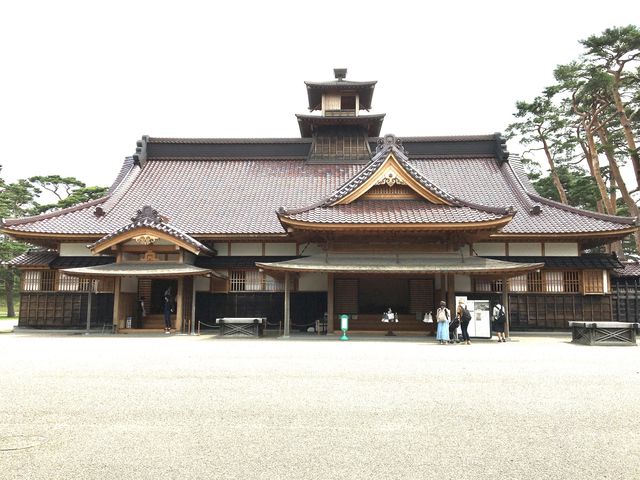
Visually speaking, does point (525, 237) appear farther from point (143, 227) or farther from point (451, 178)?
point (143, 227)

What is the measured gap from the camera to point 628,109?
101 feet

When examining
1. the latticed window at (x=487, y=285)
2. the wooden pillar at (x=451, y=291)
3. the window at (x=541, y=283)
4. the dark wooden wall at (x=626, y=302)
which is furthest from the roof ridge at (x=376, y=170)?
the dark wooden wall at (x=626, y=302)

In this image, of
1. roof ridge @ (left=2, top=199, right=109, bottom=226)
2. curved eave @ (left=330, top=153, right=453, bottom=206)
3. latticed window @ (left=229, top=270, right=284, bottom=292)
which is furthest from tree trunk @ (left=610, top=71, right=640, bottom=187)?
roof ridge @ (left=2, top=199, right=109, bottom=226)

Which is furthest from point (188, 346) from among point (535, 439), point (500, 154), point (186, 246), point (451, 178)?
point (500, 154)

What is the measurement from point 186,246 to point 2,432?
14955mm

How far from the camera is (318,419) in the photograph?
6.36 meters

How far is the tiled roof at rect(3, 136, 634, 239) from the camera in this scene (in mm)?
22625

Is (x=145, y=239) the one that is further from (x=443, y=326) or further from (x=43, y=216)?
(x=443, y=326)

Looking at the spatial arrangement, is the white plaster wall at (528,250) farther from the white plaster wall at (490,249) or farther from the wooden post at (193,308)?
the wooden post at (193,308)

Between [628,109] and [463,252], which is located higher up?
[628,109]

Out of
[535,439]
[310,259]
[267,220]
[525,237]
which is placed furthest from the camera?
[267,220]

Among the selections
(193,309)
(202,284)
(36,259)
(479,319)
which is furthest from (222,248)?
(479,319)

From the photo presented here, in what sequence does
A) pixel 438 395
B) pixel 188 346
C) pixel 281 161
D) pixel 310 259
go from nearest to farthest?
1. pixel 438 395
2. pixel 188 346
3. pixel 310 259
4. pixel 281 161

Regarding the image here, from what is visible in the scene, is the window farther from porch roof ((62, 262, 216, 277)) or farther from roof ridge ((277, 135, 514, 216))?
porch roof ((62, 262, 216, 277))
